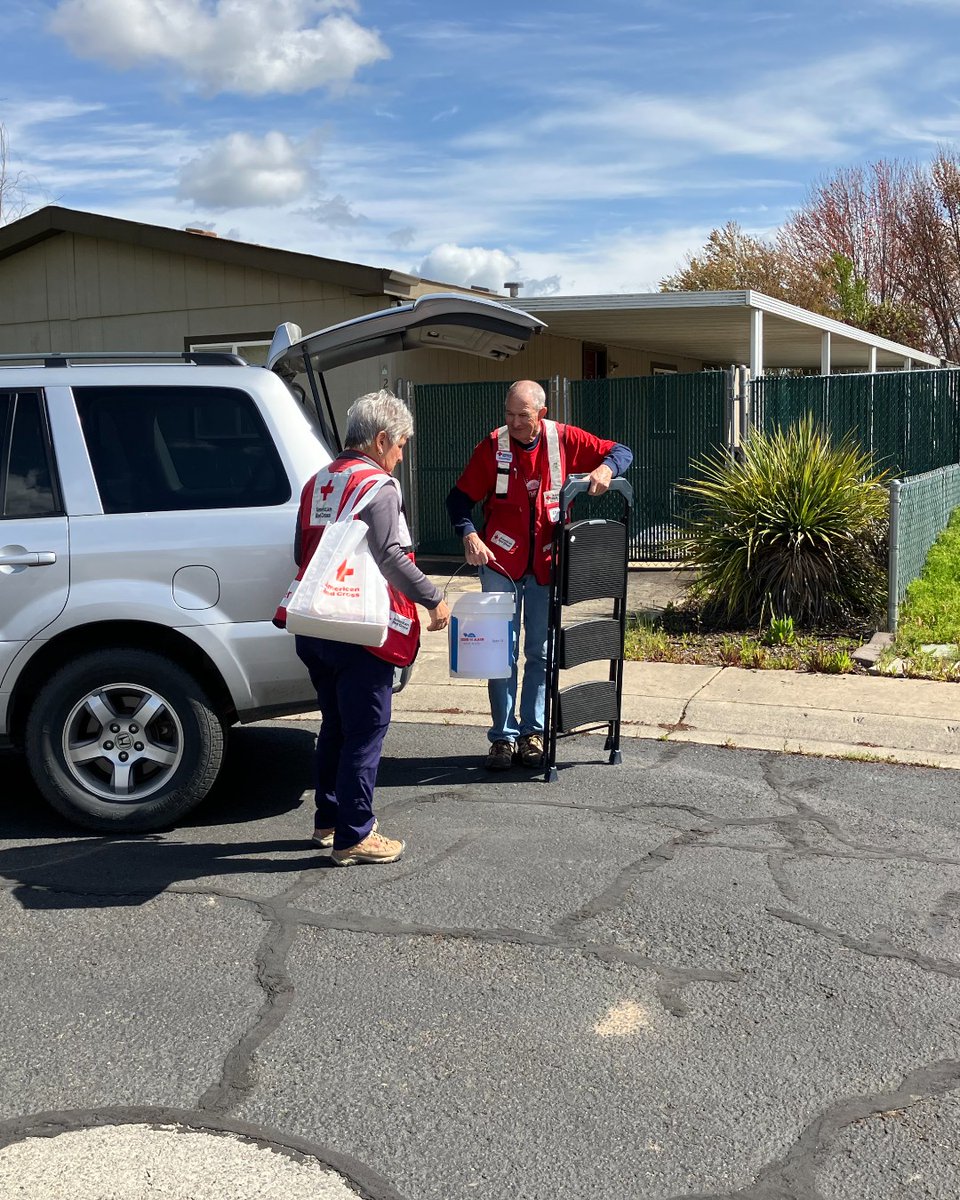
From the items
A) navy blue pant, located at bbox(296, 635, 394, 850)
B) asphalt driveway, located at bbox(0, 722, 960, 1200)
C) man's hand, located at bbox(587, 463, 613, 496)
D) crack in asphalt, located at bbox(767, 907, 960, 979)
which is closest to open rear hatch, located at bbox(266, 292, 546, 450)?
man's hand, located at bbox(587, 463, 613, 496)

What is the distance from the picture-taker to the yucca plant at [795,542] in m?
9.76

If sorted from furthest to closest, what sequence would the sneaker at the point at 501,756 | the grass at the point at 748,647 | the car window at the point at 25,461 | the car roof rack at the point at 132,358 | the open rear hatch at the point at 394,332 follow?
the grass at the point at 748,647
the sneaker at the point at 501,756
the open rear hatch at the point at 394,332
the car roof rack at the point at 132,358
the car window at the point at 25,461

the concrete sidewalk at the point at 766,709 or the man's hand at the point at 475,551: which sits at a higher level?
the man's hand at the point at 475,551

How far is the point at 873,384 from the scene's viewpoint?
14.5 m

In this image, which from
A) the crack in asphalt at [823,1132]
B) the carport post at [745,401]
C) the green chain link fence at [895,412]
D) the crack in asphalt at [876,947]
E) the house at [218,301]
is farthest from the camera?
the green chain link fence at [895,412]

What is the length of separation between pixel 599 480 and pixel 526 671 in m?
1.08

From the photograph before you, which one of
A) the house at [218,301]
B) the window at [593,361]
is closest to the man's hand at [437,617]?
the house at [218,301]

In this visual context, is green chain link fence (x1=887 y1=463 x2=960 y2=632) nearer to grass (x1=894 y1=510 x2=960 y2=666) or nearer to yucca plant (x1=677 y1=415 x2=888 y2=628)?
grass (x1=894 y1=510 x2=960 y2=666)

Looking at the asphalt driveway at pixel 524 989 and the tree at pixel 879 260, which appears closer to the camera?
the asphalt driveway at pixel 524 989

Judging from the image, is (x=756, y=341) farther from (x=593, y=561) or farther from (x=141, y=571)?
(x=141, y=571)

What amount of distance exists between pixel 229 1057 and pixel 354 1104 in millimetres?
441

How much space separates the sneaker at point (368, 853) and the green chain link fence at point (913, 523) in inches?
209

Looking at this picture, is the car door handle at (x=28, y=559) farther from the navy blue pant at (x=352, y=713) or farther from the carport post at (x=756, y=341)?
the carport post at (x=756, y=341)

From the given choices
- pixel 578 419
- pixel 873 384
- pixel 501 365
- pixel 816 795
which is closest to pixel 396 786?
pixel 816 795
